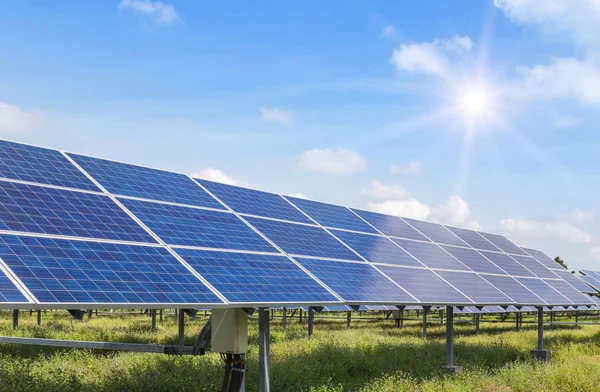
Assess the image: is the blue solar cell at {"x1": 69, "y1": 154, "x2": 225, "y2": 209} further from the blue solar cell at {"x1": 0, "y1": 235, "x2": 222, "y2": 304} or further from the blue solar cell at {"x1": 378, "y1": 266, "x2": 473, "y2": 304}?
the blue solar cell at {"x1": 378, "y1": 266, "x2": 473, "y2": 304}

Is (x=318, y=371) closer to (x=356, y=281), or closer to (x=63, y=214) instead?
(x=356, y=281)

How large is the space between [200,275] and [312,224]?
8.05m

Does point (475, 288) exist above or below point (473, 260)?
below

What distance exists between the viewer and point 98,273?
35.4 feet

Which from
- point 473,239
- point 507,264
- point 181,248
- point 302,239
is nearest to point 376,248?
point 302,239

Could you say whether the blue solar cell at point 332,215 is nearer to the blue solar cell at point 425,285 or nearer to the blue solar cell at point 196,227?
the blue solar cell at point 425,285

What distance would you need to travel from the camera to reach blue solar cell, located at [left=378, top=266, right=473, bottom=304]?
18.6 metres

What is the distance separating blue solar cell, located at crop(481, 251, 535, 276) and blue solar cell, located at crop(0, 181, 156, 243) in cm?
2139

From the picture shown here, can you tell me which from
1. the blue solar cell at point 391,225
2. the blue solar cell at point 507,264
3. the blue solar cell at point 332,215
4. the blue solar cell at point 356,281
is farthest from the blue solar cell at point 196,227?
the blue solar cell at point 507,264

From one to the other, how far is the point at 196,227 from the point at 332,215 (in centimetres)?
895

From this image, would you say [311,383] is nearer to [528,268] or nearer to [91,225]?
Answer: [91,225]

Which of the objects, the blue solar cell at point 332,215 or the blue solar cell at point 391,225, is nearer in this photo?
the blue solar cell at point 332,215

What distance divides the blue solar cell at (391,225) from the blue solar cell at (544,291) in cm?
590

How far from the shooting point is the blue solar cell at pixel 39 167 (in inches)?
523
